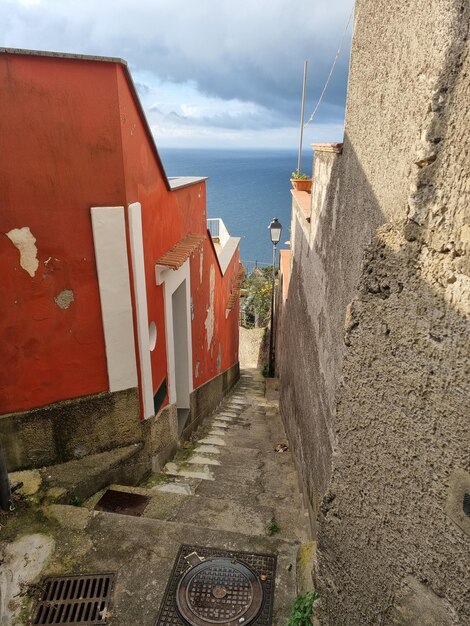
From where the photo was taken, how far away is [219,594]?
3385 millimetres

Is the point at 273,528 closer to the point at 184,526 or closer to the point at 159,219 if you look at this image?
the point at 184,526

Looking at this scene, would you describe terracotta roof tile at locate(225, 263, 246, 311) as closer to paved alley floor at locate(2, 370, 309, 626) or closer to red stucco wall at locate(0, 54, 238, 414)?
paved alley floor at locate(2, 370, 309, 626)

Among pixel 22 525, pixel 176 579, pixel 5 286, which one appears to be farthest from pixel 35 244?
pixel 176 579

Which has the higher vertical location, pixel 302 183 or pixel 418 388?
pixel 302 183

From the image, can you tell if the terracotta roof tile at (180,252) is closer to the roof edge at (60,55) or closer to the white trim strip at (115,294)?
the white trim strip at (115,294)

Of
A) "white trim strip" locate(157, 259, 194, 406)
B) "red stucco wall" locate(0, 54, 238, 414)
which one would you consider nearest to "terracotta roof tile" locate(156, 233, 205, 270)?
"white trim strip" locate(157, 259, 194, 406)

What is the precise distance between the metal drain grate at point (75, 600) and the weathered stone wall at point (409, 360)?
176cm

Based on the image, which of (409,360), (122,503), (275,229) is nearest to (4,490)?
(122,503)

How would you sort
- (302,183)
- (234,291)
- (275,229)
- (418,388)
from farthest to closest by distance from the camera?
1. (234,291)
2. (275,229)
3. (302,183)
4. (418,388)

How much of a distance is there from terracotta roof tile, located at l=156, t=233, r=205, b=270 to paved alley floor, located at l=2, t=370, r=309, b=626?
2742mm

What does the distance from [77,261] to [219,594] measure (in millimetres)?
3226

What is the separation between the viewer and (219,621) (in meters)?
3.18

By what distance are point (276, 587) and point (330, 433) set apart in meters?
1.30

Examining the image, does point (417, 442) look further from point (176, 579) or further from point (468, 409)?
point (176, 579)
